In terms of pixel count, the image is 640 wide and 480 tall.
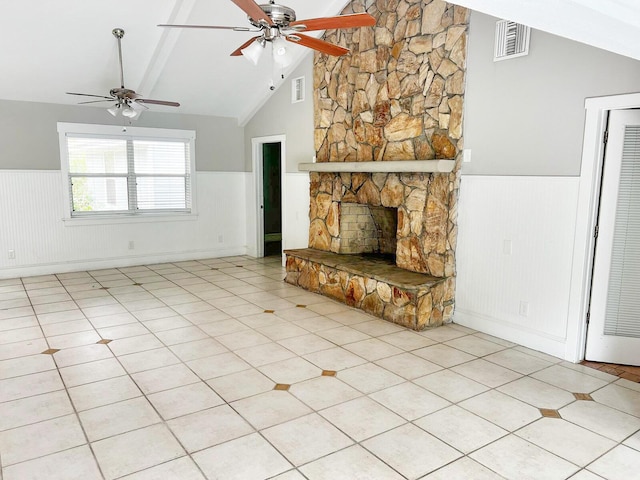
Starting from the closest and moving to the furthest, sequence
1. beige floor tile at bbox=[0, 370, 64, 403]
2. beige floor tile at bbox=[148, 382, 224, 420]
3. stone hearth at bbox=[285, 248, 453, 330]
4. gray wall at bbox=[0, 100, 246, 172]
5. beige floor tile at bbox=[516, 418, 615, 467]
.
→ beige floor tile at bbox=[516, 418, 615, 467] → beige floor tile at bbox=[148, 382, 224, 420] → beige floor tile at bbox=[0, 370, 64, 403] → stone hearth at bbox=[285, 248, 453, 330] → gray wall at bbox=[0, 100, 246, 172]

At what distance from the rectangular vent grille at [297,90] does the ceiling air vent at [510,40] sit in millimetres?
3033

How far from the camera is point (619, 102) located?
3.27 metres

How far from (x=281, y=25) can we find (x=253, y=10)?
309mm

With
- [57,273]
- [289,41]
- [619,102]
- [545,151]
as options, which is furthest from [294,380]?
[57,273]

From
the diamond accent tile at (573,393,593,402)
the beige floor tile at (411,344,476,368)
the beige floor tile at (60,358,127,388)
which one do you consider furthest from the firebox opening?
the beige floor tile at (60,358,127,388)

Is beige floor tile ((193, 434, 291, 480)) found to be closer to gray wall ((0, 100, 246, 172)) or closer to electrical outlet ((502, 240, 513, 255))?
electrical outlet ((502, 240, 513, 255))

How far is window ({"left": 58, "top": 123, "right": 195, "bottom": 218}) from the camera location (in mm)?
6652

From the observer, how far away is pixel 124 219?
23.2 feet

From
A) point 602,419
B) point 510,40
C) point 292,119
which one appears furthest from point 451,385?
point 292,119

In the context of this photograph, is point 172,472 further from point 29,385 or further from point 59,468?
point 29,385

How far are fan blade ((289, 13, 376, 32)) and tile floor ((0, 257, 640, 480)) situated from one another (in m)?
2.41

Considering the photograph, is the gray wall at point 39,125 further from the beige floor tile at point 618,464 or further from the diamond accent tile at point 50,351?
the beige floor tile at point 618,464

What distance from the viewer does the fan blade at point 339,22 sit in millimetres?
2814

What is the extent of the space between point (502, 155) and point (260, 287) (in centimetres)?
333
